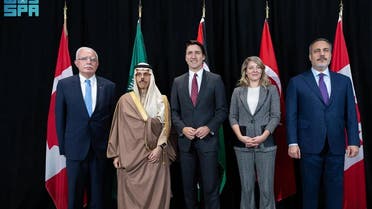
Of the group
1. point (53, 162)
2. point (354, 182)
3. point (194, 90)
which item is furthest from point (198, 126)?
point (354, 182)

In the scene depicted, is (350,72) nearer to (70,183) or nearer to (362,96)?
(362,96)

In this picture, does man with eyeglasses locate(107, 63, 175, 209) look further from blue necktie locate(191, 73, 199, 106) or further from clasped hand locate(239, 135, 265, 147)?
clasped hand locate(239, 135, 265, 147)

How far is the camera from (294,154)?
9.89ft

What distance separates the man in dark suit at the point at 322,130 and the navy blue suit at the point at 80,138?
1563 millimetres

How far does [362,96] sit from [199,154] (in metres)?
2.05

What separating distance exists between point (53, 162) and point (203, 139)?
1.60 m

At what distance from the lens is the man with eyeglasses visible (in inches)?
119

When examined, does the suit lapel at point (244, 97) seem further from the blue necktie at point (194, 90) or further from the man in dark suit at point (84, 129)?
the man in dark suit at point (84, 129)

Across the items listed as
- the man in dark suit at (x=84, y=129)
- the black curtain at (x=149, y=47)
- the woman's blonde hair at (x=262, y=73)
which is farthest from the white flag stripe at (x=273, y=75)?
the man in dark suit at (x=84, y=129)

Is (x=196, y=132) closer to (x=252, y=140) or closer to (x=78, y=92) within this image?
(x=252, y=140)

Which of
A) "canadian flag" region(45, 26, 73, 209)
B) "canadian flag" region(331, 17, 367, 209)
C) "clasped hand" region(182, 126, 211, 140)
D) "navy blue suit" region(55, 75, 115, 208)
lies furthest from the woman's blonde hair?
"canadian flag" region(45, 26, 73, 209)

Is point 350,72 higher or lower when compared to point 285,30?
lower

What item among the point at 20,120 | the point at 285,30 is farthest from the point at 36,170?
the point at 285,30

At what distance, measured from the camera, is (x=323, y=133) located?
3.00m
